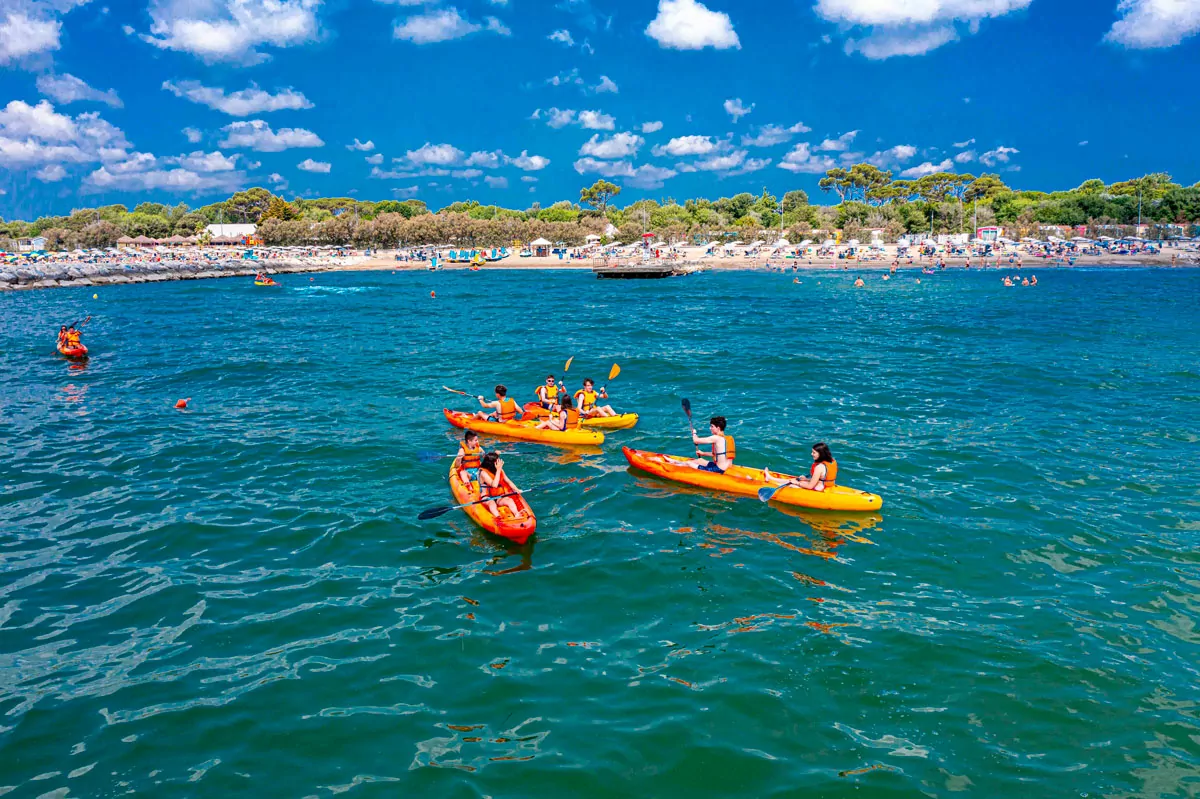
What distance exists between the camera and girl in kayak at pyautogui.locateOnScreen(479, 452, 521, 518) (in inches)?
432

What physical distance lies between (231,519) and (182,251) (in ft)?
293

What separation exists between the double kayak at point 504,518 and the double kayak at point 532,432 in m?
4.04

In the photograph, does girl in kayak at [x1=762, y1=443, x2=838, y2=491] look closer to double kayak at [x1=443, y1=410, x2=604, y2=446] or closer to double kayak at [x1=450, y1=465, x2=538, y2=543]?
double kayak at [x1=450, y1=465, x2=538, y2=543]

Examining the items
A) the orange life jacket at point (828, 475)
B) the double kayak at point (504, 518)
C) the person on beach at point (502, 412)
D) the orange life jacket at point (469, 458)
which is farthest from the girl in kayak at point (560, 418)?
the orange life jacket at point (828, 475)

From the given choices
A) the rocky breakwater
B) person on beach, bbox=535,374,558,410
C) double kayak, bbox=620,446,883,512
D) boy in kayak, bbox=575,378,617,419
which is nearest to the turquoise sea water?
double kayak, bbox=620,446,883,512

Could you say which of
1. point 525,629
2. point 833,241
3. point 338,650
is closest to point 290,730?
point 338,650

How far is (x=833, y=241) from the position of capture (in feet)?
278

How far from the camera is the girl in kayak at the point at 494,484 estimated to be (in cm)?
1097

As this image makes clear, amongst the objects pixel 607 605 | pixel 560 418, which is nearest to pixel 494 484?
pixel 607 605

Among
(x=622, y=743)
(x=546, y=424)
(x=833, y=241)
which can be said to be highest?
(x=833, y=241)

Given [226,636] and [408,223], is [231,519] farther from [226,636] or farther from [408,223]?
[408,223]

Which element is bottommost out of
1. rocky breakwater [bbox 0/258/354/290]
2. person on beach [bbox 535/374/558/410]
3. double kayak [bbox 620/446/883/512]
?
double kayak [bbox 620/446/883/512]

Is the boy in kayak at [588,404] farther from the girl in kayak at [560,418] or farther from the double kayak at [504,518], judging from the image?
the double kayak at [504,518]

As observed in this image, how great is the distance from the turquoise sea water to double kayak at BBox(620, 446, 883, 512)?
9.5 inches
